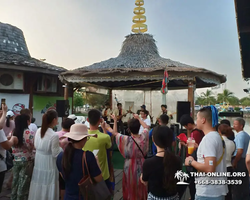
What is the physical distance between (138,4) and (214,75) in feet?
19.1

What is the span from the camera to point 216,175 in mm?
2010

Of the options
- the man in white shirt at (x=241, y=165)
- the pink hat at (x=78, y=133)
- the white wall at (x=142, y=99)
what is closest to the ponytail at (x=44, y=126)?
the pink hat at (x=78, y=133)

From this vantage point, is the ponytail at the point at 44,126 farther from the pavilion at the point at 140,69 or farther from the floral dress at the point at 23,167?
the pavilion at the point at 140,69

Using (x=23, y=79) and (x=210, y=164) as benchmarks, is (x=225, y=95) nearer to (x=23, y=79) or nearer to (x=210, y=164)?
(x=23, y=79)

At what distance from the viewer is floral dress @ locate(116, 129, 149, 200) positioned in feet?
9.71

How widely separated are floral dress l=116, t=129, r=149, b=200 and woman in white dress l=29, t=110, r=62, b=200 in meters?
0.95

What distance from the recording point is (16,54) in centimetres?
1138

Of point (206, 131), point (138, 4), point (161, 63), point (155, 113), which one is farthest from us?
point (155, 113)

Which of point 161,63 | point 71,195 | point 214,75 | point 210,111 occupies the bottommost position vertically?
point 71,195

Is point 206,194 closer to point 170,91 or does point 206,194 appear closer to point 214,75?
point 214,75

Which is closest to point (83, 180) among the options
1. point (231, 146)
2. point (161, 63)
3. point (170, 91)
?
point (231, 146)

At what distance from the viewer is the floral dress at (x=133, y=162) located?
116 inches

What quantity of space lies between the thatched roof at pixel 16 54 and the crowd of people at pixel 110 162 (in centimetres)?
682

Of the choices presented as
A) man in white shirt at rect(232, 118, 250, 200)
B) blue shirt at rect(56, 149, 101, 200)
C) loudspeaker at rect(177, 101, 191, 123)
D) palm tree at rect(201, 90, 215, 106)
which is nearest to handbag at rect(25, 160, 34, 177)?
blue shirt at rect(56, 149, 101, 200)
